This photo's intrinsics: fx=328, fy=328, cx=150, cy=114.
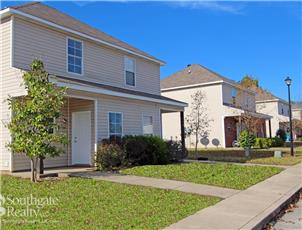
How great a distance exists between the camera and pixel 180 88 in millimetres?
33406

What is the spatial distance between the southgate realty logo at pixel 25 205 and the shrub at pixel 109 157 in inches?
203

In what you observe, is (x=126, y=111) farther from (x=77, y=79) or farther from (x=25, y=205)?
Result: (x=25, y=205)

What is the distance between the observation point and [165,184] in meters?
10.0

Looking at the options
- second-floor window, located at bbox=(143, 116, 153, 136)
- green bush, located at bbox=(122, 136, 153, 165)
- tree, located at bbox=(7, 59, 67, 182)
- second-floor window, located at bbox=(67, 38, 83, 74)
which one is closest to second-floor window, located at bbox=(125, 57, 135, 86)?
second-floor window, located at bbox=(143, 116, 153, 136)

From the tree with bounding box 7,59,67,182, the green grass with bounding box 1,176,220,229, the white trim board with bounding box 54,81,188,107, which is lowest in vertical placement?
the green grass with bounding box 1,176,220,229

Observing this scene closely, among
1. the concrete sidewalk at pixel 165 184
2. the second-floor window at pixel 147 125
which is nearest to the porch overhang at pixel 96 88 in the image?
the second-floor window at pixel 147 125

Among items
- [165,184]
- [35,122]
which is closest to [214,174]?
[165,184]

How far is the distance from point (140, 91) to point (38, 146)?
10.6m

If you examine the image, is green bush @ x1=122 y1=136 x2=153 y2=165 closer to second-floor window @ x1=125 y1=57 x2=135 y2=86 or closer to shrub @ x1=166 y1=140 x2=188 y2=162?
shrub @ x1=166 y1=140 x2=188 y2=162

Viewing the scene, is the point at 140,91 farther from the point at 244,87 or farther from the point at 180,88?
the point at 244,87

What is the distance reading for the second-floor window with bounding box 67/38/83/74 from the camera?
15.4 m

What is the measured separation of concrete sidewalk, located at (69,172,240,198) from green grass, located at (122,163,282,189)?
0.56 m

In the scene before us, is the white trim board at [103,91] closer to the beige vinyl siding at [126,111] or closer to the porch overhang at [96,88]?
the porch overhang at [96,88]

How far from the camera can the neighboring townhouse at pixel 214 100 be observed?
3103 centimetres
